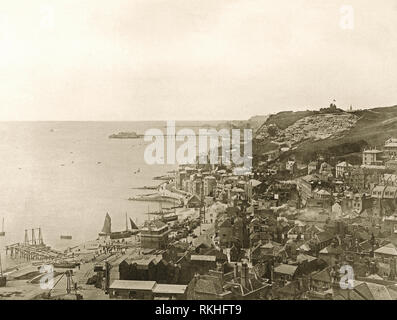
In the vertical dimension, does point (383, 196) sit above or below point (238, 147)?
below

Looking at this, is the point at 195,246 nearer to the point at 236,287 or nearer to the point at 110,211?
the point at 236,287

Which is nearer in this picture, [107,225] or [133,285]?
[133,285]

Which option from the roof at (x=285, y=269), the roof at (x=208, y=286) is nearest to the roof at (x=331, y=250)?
the roof at (x=285, y=269)

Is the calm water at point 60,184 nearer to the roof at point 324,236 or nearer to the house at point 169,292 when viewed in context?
the house at point 169,292

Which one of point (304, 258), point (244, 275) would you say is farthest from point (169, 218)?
point (304, 258)

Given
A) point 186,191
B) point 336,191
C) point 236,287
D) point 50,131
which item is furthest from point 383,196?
point 50,131

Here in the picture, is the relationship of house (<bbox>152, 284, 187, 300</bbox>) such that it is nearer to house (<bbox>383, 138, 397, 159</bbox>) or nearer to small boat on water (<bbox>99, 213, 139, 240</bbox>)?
small boat on water (<bbox>99, 213, 139, 240</bbox>)

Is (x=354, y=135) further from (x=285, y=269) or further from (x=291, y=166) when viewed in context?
(x=285, y=269)
